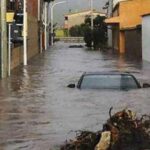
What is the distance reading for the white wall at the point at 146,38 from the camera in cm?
4853

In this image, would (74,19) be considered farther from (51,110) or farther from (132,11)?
(51,110)

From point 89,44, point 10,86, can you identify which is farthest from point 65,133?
point 89,44

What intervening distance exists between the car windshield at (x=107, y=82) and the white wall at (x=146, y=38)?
26.8 metres

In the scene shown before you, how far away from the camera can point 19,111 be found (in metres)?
16.5

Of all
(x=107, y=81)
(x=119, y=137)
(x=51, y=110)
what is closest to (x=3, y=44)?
(x=107, y=81)

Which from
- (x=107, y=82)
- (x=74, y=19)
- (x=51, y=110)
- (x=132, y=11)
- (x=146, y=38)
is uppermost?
(x=74, y=19)

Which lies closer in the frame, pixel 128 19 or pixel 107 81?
pixel 107 81

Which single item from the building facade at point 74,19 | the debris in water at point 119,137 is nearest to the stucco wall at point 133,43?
the debris in water at point 119,137

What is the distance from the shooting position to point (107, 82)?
21078 mm

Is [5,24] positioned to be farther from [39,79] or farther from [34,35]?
[34,35]

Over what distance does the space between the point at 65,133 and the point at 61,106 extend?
5275mm

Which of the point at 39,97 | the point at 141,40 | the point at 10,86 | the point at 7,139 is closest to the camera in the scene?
the point at 7,139

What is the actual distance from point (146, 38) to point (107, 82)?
28956 millimetres

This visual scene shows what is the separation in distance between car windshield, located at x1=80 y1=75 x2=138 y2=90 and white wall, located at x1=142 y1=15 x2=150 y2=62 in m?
26.8
